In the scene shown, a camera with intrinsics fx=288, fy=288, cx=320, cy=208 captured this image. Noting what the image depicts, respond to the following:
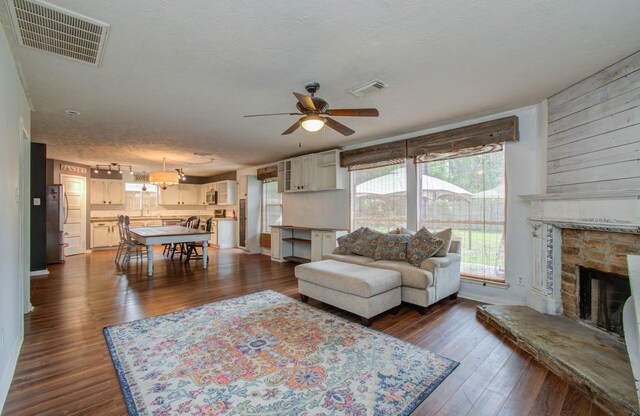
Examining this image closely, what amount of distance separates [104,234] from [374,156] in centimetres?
828

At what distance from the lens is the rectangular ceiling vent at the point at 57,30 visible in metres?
1.78

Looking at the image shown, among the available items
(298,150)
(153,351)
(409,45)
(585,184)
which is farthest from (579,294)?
(298,150)

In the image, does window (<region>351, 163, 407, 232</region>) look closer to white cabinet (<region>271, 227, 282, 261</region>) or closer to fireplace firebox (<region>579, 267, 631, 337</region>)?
white cabinet (<region>271, 227, 282, 261</region>)

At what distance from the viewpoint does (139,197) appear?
9586mm

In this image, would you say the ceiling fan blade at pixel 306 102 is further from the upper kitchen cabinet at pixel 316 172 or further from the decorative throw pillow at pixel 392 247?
the upper kitchen cabinet at pixel 316 172

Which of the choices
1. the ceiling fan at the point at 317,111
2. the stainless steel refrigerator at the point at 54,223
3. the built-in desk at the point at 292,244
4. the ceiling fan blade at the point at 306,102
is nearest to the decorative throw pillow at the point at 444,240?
the ceiling fan at the point at 317,111

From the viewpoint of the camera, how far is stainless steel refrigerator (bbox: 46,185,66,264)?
6.34m

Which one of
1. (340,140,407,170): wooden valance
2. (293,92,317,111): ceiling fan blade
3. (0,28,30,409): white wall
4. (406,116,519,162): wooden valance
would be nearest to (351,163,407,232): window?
(340,140,407,170): wooden valance

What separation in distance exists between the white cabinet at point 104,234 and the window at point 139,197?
3.07ft

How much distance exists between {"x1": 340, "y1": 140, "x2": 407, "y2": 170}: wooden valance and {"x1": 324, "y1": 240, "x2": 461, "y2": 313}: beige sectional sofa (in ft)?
5.79

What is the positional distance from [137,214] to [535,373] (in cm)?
1068

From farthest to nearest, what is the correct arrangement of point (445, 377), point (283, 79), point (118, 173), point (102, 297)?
point (118, 173), point (102, 297), point (283, 79), point (445, 377)

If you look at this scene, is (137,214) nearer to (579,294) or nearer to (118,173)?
(118,173)

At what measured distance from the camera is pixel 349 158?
5430 mm
